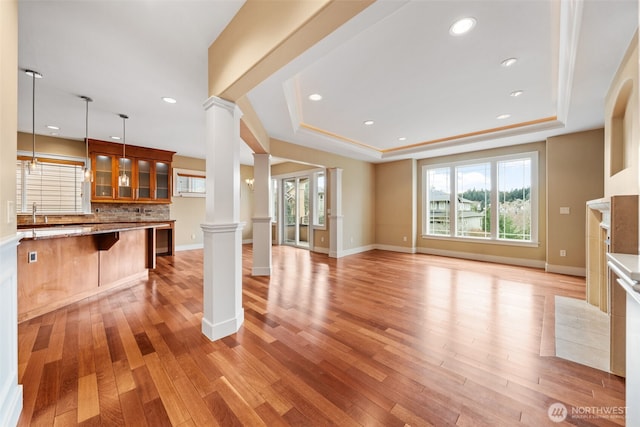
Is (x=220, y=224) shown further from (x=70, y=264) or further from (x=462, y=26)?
(x=462, y=26)

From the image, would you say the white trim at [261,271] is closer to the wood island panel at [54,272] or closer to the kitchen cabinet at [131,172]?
the wood island panel at [54,272]

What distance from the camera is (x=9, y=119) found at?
1327 mm

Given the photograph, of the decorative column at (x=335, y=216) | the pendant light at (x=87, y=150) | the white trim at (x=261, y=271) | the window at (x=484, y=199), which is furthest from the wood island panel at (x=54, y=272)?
the window at (x=484, y=199)

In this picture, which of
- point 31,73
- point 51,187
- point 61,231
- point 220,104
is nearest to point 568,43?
point 220,104

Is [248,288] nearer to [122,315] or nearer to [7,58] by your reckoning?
[122,315]

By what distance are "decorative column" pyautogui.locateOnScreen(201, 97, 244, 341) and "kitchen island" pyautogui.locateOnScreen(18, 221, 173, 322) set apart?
1678 mm

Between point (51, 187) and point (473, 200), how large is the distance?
906 cm

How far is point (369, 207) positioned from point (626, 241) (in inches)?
211

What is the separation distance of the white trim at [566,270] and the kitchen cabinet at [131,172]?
27.3 feet

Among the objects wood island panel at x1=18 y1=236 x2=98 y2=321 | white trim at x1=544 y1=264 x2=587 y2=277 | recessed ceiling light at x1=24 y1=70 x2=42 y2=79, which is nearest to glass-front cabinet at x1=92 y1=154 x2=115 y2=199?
wood island panel at x1=18 y1=236 x2=98 y2=321

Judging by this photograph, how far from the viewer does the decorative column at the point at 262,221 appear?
4352 millimetres

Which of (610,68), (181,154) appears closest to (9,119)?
(610,68)

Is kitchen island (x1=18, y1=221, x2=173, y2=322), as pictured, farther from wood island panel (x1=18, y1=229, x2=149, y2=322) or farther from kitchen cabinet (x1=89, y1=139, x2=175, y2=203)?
kitchen cabinet (x1=89, y1=139, x2=175, y2=203)

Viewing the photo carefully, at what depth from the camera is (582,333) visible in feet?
7.52
